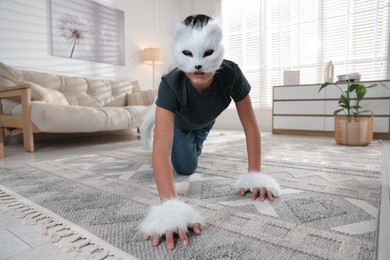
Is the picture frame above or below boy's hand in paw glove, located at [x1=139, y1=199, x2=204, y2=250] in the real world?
above

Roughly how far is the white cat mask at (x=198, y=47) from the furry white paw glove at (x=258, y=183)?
19.1 inches

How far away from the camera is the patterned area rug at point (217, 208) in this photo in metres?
0.62

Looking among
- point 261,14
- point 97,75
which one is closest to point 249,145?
point 97,75

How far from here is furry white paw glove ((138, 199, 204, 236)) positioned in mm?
643

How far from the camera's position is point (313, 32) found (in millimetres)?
3908

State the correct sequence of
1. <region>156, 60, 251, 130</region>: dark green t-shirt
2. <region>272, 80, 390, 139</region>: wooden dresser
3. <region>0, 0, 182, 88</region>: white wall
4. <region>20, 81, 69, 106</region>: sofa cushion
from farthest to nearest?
<region>272, 80, 390, 139</region>: wooden dresser < <region>0, 0, 182, 88</region>: white wall < <region>20, 81, 69, 106</region>: sofa cushion < <region>156, 60, 251, 130</region>: dark green t-shirt

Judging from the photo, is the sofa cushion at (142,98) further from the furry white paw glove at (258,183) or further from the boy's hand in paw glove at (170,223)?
the boy's hand in paw glove at (170,223)

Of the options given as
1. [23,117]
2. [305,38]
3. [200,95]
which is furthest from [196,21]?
[305,38]

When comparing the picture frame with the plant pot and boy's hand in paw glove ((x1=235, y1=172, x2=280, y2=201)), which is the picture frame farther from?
the plant pot

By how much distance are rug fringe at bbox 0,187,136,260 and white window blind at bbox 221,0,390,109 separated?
11.4 ft

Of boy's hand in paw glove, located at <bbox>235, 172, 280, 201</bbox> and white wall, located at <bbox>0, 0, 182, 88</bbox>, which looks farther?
white wall, located at <bbox>0, 0, 182, 88</bbox>

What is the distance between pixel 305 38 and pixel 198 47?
390 cm

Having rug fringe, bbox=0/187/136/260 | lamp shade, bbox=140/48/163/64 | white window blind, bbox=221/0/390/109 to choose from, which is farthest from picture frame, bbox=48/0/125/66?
rug fringe, bbox=0/187/136/260

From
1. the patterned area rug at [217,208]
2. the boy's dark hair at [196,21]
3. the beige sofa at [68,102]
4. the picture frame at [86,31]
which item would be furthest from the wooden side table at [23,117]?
the boy's dark hair at [196,21]
